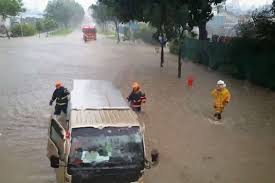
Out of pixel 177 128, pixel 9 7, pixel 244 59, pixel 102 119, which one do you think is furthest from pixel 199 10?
pixel 9 7

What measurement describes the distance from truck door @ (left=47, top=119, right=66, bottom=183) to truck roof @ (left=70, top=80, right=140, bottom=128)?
0.40 m

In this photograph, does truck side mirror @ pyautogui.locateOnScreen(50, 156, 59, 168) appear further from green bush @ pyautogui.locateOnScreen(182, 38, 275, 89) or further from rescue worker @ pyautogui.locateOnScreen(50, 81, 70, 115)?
green bush @ pyautogui.locateOnScreen(182, 38, 275, 89)

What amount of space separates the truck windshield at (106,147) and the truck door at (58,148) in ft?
0.88

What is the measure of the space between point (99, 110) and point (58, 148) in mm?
1202

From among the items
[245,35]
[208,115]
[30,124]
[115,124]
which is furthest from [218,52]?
[115,124]

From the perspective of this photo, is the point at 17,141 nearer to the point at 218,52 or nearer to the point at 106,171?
the point at 106,171

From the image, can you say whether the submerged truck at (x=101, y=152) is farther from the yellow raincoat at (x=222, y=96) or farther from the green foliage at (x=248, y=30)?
the green foliage at (x=248, y=30)

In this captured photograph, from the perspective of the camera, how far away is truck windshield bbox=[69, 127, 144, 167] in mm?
9141

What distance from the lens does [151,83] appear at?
26.9 m

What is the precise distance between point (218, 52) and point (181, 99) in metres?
10.3

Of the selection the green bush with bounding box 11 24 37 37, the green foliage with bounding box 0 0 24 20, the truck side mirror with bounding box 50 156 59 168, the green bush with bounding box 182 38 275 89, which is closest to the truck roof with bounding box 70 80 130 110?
the truck side mirror with bounding box 50 156 59 168

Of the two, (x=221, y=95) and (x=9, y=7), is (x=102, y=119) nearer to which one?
(x=221, y=95)

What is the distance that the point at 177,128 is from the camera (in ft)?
54.4

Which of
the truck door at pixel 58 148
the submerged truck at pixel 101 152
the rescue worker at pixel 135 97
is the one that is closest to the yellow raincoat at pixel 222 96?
the rescue worker at pixel 135 97
